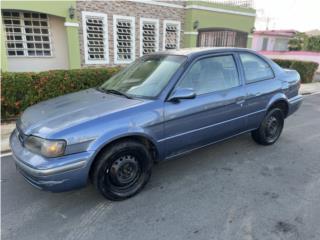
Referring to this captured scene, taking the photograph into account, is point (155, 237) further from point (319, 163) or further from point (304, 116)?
point (304, 116)

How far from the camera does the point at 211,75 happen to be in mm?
3535

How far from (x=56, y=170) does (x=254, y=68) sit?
3.28 metres

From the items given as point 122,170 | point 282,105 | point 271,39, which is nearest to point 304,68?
point 282,105

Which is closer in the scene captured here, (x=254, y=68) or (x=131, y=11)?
(x=254, y=68)

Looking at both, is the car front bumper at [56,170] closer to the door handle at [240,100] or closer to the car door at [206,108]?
the car door at [206,108]

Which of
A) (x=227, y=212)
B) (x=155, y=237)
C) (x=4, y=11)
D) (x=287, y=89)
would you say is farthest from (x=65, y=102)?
(x=4, y=11)

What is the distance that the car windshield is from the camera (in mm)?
3227

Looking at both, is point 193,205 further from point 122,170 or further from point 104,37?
point 104,37

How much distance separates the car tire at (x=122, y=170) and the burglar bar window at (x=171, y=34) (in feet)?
33.7

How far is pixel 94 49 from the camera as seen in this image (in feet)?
34.5

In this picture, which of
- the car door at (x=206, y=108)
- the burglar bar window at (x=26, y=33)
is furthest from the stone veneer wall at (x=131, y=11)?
the car door at (x=206, y=108)

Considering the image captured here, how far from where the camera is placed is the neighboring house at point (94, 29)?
9.27 metres

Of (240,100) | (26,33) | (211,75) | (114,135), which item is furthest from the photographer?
(26,33)

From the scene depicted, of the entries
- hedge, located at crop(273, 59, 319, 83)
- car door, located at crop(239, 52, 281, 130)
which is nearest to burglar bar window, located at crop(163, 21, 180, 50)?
hedge, located at crop(273, 59, 319, 83)
